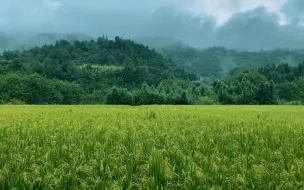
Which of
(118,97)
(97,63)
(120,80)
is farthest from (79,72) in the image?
(118,97)

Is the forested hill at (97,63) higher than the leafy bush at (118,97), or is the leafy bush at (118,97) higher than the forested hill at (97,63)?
the forested hill at (97,63)

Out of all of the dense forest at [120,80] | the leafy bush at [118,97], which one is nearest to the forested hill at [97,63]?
the dense forest at [120,80]

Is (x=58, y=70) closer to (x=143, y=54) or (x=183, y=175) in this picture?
(x=143, y=54)

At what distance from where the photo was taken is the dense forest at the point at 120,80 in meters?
80.3

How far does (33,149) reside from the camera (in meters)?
7.27

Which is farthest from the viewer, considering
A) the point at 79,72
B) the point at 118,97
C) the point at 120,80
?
the point at 120,80

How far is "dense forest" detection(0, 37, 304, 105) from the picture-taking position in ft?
263

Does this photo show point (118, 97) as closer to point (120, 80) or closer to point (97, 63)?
point (120, 80)

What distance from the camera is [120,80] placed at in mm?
137375

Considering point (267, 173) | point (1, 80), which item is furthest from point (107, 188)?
point (1, 80)

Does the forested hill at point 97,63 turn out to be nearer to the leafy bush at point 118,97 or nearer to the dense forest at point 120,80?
the dense forest at point 120,80

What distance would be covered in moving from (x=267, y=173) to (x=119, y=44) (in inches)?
7051

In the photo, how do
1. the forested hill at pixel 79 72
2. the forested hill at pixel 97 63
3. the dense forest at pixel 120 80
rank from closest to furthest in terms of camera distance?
the dense forest at pixel 120 80 → the forested hill at pixel 79 72 → the forested hill at pixel 97 63

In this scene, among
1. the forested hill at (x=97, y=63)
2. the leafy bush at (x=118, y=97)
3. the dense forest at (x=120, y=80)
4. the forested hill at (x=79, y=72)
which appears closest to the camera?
the leafy bush at (x=118, y=97)
